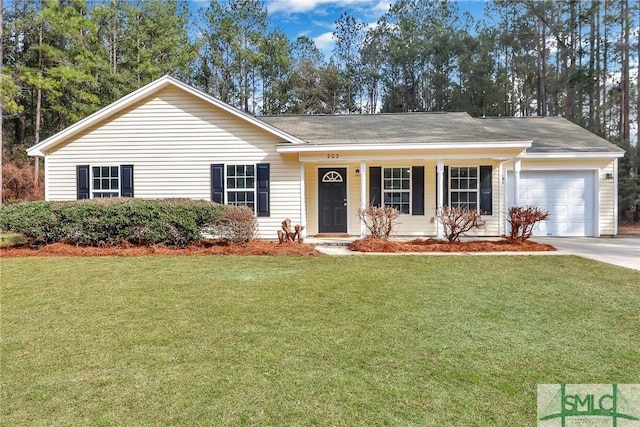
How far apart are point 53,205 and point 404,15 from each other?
29.4 metres

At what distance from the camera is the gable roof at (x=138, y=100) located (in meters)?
10.6

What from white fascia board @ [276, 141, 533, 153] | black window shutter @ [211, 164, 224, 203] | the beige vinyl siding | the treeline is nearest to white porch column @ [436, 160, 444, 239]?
white fascia board @ [276, 141, 533, 153]

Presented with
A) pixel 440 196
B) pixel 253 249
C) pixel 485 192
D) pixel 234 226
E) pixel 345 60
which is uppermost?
pixel 345 60

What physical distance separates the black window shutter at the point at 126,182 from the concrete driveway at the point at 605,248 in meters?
11.4

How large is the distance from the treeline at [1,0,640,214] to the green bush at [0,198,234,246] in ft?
36.3

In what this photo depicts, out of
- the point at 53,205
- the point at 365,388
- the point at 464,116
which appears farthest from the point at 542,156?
the point at 53,205

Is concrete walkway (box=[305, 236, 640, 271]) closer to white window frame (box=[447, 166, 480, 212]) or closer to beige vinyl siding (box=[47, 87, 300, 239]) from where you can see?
beige vinyl siding (box=[47, 87, 300, 239])

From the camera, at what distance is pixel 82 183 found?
1091 cm

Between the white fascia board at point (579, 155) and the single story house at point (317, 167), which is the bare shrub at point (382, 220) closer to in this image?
the single story house at point (317, 167)

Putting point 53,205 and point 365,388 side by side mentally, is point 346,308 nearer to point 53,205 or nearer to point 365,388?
point 365,388

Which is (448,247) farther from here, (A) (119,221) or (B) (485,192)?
(A) (119,221)

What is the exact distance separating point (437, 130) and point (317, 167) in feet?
12.7

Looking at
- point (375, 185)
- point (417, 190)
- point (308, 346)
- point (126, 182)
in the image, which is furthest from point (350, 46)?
point (308, 346)

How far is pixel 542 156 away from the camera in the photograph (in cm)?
1122
